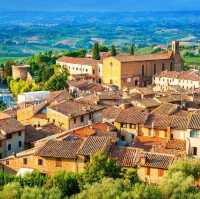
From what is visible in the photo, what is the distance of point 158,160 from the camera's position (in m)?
29.7

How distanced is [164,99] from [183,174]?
20879 mm

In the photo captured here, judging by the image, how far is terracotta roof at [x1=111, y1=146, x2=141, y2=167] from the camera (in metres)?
30.1

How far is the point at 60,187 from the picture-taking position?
→ 27.8 metres

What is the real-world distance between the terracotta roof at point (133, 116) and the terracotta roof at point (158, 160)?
25.2ft

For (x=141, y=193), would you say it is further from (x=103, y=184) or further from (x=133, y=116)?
(x=133, y=116)

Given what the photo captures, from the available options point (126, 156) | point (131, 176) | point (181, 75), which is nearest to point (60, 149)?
point (126, 156)

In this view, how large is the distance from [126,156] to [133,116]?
8031 millimetres

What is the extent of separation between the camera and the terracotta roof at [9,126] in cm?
3662

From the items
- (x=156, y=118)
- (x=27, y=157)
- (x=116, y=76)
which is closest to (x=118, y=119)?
(x=156, y=118)

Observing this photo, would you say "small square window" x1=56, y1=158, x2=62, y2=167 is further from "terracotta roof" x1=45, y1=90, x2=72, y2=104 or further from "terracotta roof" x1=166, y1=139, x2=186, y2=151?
"terracotta roof" x1=45, y1=90, x2=72, y2=104

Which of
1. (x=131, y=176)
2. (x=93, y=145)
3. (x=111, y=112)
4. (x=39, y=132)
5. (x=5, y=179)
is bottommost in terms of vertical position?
(x=39, y=132)

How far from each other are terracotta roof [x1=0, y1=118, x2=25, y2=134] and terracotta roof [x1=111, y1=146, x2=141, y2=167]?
766 cm

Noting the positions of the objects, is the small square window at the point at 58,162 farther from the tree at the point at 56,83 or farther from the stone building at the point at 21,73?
the stone building at the point at 21,73

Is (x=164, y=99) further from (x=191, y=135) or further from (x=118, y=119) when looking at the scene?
(x=191, y=135)
